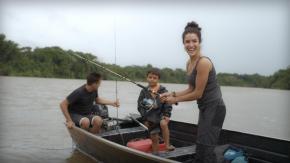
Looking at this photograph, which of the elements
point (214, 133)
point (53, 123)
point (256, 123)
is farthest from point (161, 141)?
point (256, 123)

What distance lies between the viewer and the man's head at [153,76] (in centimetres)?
550

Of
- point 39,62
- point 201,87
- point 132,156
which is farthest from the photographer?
point 39,62

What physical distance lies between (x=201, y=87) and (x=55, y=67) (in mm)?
30403

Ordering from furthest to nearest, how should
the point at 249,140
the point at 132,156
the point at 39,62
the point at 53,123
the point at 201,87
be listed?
the point at 39,62
the point at 53,123
the point at 249,140
the point at 132,156
the point at 201,87

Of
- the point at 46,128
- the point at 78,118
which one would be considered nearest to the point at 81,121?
the point at 78,118

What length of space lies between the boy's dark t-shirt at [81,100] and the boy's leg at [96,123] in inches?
9.5

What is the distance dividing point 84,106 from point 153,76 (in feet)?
5.05

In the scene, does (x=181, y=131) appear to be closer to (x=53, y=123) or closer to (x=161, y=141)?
(x=161, y=141)

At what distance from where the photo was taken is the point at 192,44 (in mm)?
3791

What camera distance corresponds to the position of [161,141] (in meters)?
6.00

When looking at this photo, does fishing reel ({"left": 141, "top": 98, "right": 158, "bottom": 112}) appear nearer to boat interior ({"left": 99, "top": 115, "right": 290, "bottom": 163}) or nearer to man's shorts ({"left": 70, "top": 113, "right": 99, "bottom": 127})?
boat interior ({"left": 99, "top": 115, "right": 290, "bottom": 163})

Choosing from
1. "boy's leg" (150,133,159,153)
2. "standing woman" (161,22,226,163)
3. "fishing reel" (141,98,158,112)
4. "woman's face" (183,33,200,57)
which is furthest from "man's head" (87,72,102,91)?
"woman's face" (183,33,200,57)

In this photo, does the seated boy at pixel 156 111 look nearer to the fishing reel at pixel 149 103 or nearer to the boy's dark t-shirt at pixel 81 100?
the fishing reel at pixel 149 103

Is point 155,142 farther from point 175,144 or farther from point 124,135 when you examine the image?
point 175,144
